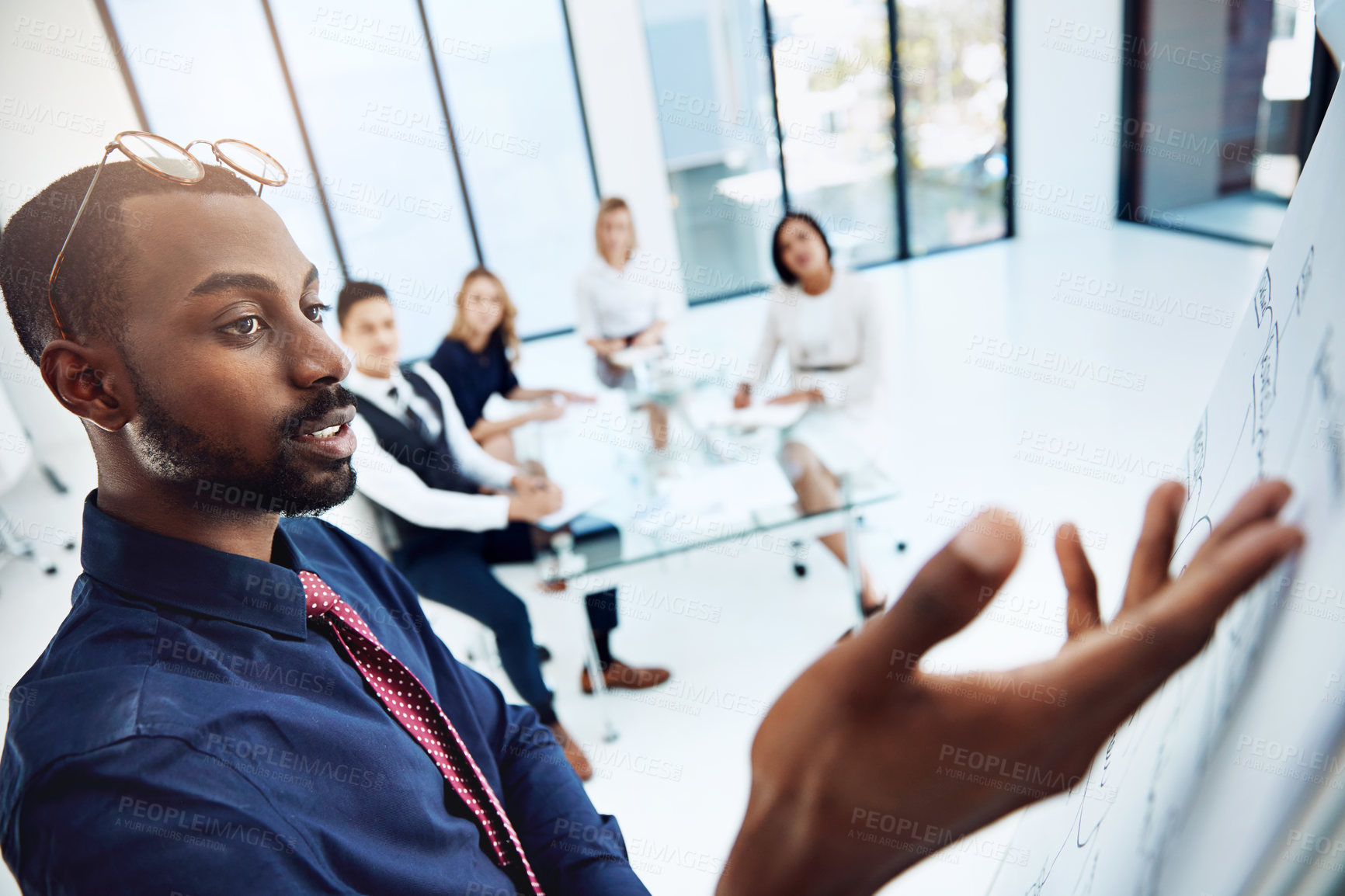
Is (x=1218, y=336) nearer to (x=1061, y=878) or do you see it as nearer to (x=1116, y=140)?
(x=1116, y=140)

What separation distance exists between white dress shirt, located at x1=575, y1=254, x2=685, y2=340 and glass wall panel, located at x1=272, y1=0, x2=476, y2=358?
6.63 feet

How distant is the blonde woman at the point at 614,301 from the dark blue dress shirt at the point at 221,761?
317cm

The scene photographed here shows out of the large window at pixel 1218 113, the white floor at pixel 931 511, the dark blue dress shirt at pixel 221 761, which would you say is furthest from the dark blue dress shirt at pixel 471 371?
the large window at pixel 1218 113

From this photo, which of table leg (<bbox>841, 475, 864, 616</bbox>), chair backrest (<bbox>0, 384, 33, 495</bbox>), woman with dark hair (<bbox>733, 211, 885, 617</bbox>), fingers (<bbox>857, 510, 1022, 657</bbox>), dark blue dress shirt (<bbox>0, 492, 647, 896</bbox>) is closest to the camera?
fingers (<bbox>857, 510, 1022, 657</bbox>)

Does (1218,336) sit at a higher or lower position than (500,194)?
lower

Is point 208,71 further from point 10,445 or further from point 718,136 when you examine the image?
point 718,136

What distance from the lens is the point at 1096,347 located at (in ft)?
14.5

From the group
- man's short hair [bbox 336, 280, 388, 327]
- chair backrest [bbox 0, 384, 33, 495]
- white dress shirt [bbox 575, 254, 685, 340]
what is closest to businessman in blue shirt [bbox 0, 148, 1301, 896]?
man's short hair [bbox 336, 280, 388, 327]

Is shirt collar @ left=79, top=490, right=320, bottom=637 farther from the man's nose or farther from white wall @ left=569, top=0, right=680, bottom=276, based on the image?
white wall @ left=569, top=0, right=680, bottom=276

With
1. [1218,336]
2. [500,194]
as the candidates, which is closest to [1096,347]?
[1218,336]

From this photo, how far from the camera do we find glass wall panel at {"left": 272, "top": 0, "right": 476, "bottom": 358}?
5.55 meters

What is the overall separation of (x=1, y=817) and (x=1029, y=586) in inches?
103

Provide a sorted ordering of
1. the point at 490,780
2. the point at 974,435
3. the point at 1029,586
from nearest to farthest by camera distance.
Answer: the point at 490,780 < the point at 1029,586 < the point at 974,435

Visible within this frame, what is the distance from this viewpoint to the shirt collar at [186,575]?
689 mm
